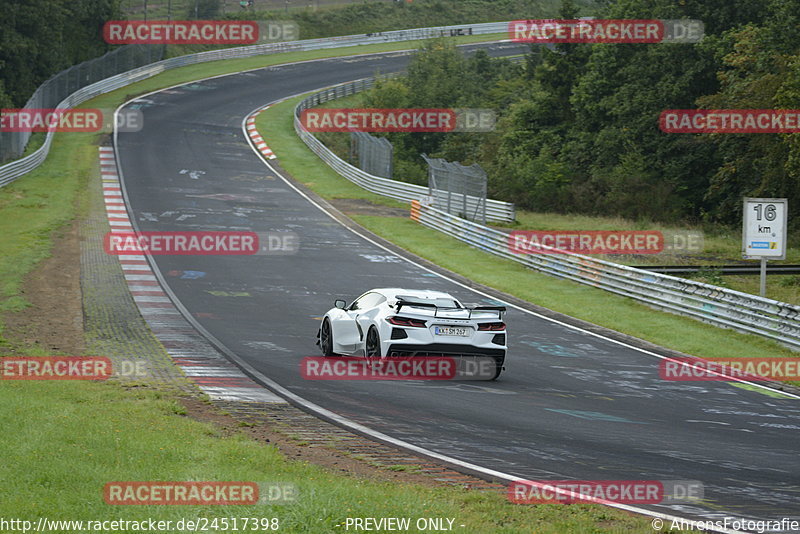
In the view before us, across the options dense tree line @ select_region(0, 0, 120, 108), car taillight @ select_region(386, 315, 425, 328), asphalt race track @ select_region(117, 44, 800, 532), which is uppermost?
dense tree line @ select_region(0, 0, 120, 108)

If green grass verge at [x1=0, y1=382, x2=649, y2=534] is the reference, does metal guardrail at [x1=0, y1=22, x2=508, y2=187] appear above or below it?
above

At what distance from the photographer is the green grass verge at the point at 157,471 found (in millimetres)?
6863

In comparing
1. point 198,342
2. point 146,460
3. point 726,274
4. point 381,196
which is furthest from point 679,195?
point 146,460

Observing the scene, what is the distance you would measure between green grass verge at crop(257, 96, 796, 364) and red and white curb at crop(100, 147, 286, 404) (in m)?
9.96

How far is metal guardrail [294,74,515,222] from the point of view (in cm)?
3875

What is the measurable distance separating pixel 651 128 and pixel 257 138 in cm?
2323

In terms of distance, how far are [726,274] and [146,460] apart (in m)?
24.6

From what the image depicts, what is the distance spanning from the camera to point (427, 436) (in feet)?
34.7

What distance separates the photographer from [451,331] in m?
14.4

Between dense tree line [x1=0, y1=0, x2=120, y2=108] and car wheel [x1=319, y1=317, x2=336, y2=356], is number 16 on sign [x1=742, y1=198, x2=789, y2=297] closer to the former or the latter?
car wheel [x1=319, y1=317, x2=336, y2=356]

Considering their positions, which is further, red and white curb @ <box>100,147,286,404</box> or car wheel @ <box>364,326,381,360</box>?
car wheel @ <box>364,326,381,360</box>

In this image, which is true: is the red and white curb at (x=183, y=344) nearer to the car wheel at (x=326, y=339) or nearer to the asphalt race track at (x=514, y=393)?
the asphalt race track at (x=514, y=393)

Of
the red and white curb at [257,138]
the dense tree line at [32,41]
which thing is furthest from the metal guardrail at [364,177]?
the dense tree line at [32,41]

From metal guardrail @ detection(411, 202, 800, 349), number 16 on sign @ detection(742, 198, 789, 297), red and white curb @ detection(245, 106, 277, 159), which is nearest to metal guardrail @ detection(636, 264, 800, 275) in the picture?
metal guardrail @ detection(411, 202, 800, 349)
